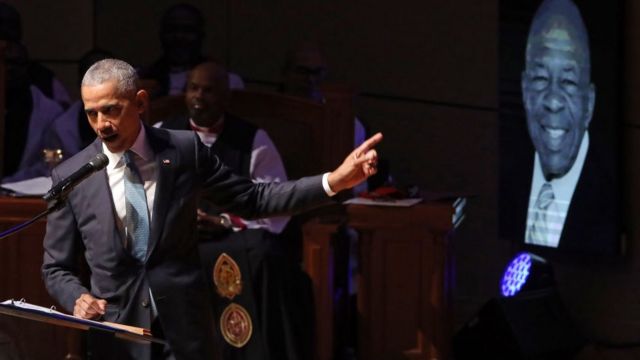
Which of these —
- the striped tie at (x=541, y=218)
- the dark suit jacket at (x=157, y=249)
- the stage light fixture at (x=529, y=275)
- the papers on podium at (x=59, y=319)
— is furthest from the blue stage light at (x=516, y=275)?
the papers on podium at (x=59, y=319)

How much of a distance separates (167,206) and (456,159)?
13.9 ft

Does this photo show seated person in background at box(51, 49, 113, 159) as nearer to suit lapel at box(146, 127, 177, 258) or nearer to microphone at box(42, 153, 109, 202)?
suit lapel at box(146, 127, 177, 258)

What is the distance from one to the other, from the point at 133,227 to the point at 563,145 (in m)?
3.51

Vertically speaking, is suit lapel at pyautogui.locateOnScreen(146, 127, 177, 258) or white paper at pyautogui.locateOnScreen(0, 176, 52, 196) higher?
suit lapel at pyautogui.locateOnScreen(146, 127, 177, 258)

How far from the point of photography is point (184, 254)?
120 inches

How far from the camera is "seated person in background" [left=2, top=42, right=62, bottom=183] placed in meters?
6.36

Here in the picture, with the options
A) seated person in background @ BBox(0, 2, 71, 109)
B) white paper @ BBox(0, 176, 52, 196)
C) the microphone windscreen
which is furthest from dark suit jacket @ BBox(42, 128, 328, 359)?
seated person in background @ BBox(0, 2, 71, 109)

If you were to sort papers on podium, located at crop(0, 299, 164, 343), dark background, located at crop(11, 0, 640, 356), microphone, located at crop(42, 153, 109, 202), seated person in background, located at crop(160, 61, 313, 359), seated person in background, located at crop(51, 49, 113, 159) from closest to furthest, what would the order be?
papers on podium, located at crop(0, 299, 164, 343)
microphone, located at crop(42, 153, 109, 202)
seated person in background, located at crop(160, 61, 313, 359)
seated person in background, located at crop(51, 49, 113, 159)
dark background, located at crop(11, 0, 640, 356)

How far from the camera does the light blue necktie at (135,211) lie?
118 inches

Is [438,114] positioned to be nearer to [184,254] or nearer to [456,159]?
[456,159]

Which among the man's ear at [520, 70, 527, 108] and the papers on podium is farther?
the man's ear at [520, 70, 527, 108]

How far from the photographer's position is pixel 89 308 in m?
2.90

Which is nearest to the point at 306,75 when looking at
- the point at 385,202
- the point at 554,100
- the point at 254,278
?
the point at 385,202

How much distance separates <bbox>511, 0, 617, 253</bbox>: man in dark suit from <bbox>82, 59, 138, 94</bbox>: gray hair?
3.42 meters
